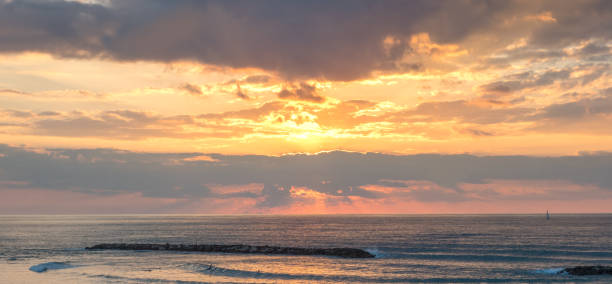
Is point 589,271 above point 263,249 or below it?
below

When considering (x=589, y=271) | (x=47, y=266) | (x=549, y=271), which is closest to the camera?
(x=589, y=271)

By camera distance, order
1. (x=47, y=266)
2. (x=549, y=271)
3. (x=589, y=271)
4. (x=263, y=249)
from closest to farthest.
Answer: (x=589, y=271)
(x=549, y=271)
(x=47, y=266)
(x=263, y=249)

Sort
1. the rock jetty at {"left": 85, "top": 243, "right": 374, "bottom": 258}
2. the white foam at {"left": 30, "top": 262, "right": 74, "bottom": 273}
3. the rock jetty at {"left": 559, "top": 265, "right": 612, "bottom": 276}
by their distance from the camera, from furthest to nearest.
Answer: the rock jetty at {"left": 85, "top": 243, "right": 374, "bottom": 258} < the white foam at {"left": 30, "top": 262, "right": 74, "bottom": 273} < the rock jetty at {"left": 559, "top": 265, "right": 612, "bottom": 276}

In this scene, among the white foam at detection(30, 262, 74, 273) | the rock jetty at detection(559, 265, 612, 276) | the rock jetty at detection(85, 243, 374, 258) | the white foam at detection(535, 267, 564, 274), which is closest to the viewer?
the rock jetty at detection(559, 265, 612, 276)

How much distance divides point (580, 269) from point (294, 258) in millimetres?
36700

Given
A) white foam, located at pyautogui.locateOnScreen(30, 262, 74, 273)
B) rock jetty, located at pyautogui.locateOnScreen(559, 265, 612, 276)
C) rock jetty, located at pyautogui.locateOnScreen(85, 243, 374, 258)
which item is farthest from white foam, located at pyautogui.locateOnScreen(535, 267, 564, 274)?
white foam, located at pyautogui.locateOnScreen(30, 262, 74, 273)

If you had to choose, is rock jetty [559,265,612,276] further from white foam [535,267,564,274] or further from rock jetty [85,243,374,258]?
rock jetty [85,243,374,258]

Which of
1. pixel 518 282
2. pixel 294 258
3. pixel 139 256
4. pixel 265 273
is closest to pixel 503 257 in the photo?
pixel 518 282

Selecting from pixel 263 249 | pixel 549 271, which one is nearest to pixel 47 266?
pixel 263 249

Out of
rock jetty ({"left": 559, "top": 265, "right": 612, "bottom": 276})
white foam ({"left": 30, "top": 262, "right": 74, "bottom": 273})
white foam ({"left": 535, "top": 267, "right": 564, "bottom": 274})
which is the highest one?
white foam ({"left": 30, "top": 262, "right": 74, "bottom": 273})

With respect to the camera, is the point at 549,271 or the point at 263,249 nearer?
the point at 549,271

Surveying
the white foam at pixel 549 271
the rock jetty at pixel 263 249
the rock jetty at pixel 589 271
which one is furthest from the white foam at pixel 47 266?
the rock jetty at pixel 589 271

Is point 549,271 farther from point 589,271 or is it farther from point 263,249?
point 263,249

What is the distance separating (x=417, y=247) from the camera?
91.9 meters
